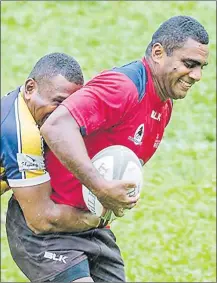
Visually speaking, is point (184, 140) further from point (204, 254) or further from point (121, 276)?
point (121, 276)

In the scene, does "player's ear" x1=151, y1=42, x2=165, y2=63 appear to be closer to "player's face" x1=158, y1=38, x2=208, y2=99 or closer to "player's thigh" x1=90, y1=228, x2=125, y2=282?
"player's face" x1=158, y1=38, x2=208, y2=99

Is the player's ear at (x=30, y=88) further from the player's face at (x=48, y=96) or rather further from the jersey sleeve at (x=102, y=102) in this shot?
the jersey sleeve at (x=102, y=102)

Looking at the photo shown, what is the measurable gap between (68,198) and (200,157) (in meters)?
6.12

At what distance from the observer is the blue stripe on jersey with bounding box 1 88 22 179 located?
4.89m

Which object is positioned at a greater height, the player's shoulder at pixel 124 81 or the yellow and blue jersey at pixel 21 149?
the player's shoulder at pixel 124 81

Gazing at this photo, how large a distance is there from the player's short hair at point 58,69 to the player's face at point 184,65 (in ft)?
1.54

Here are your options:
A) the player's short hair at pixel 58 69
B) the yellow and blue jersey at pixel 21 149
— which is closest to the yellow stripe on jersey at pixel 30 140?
the yellow and blue jersey at pixel 21 149

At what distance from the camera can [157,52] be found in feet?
15.9

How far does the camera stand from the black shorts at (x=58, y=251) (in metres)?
5.03

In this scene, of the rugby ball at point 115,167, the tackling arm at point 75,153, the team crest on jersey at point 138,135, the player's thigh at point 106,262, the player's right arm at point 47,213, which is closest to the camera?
the tackling arm at point 75,153

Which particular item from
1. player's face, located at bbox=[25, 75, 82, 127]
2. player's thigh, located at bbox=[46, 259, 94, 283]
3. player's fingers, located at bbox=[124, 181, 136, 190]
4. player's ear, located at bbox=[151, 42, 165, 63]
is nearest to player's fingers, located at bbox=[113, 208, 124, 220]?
player's fingers, located at bbox=[124, 181, 136, 190]

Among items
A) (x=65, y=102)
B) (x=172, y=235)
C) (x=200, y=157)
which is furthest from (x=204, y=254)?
(x=65, y=102)

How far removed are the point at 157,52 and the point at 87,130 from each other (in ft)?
2.00

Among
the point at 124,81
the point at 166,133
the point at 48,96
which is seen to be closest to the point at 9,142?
the point at 48,96
